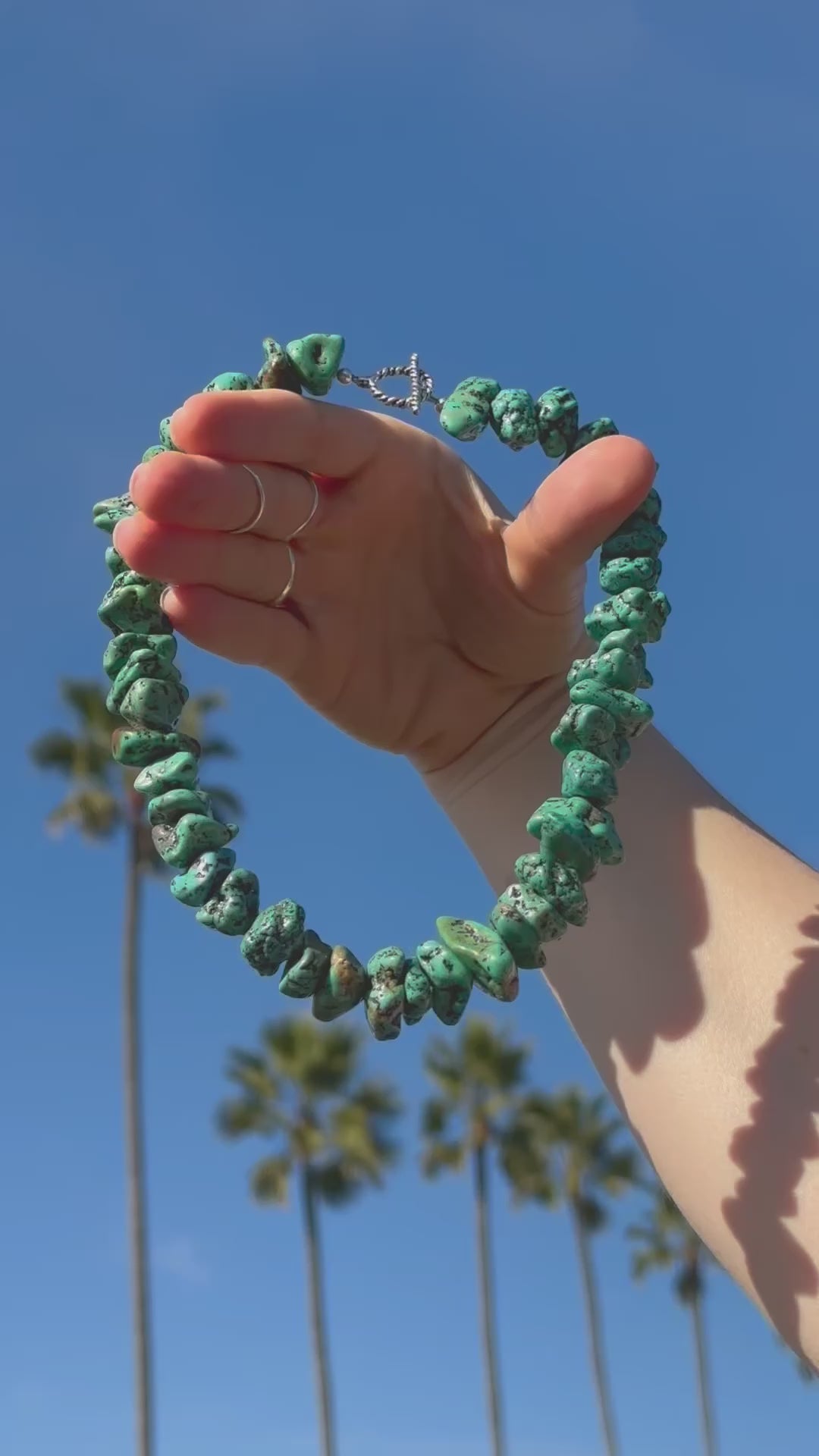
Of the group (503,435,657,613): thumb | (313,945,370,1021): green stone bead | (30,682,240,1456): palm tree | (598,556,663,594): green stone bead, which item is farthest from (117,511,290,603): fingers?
(30,682,240,1456): palm tree

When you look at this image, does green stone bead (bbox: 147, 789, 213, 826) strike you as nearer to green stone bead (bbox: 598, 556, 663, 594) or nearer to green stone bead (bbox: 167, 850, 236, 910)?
green stone bead (bbox: 167, 850, 236, 910)

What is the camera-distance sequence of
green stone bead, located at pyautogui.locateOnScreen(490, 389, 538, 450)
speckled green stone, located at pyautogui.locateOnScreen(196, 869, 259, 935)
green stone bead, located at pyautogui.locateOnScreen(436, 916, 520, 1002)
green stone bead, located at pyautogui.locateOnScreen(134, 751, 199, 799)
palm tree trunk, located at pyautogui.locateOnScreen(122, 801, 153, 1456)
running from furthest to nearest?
palm tree trunk, located at pyautogui.locateOnScreen(122, 801, 153, 1456), green stone bead, located at pyautogui.locateOnScreen(490, 389, 538, 450), green stone bead, located at pyautogui.locateOnScreen(134, 751, 199, 799), speckled green stone, located at pyautogui.locateOnScreen(196, 869, 259, 935), green stone bead, located at pyautogui.locateOnScreen(436, 916, 520, 1002)

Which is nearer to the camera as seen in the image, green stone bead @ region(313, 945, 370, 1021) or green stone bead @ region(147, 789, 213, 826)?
green stone bead @ region(313, 945, 370, 1021)

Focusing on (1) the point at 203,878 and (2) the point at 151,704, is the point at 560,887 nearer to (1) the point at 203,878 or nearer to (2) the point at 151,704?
(1) the point at 203,878

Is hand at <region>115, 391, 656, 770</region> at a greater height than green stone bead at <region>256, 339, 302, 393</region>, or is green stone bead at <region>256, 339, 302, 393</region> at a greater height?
green stone bead at <region>256, 339, 302, 393</region>

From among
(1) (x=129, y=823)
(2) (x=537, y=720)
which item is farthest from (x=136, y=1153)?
(2) (x=537, y=720)

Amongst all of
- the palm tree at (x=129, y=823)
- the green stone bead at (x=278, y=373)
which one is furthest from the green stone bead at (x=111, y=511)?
the palm tree at (x=129, y=823)

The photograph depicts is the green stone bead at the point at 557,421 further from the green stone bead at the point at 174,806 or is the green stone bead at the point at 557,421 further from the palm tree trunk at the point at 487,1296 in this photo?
the palm tree trunk at the point at 487,1296
